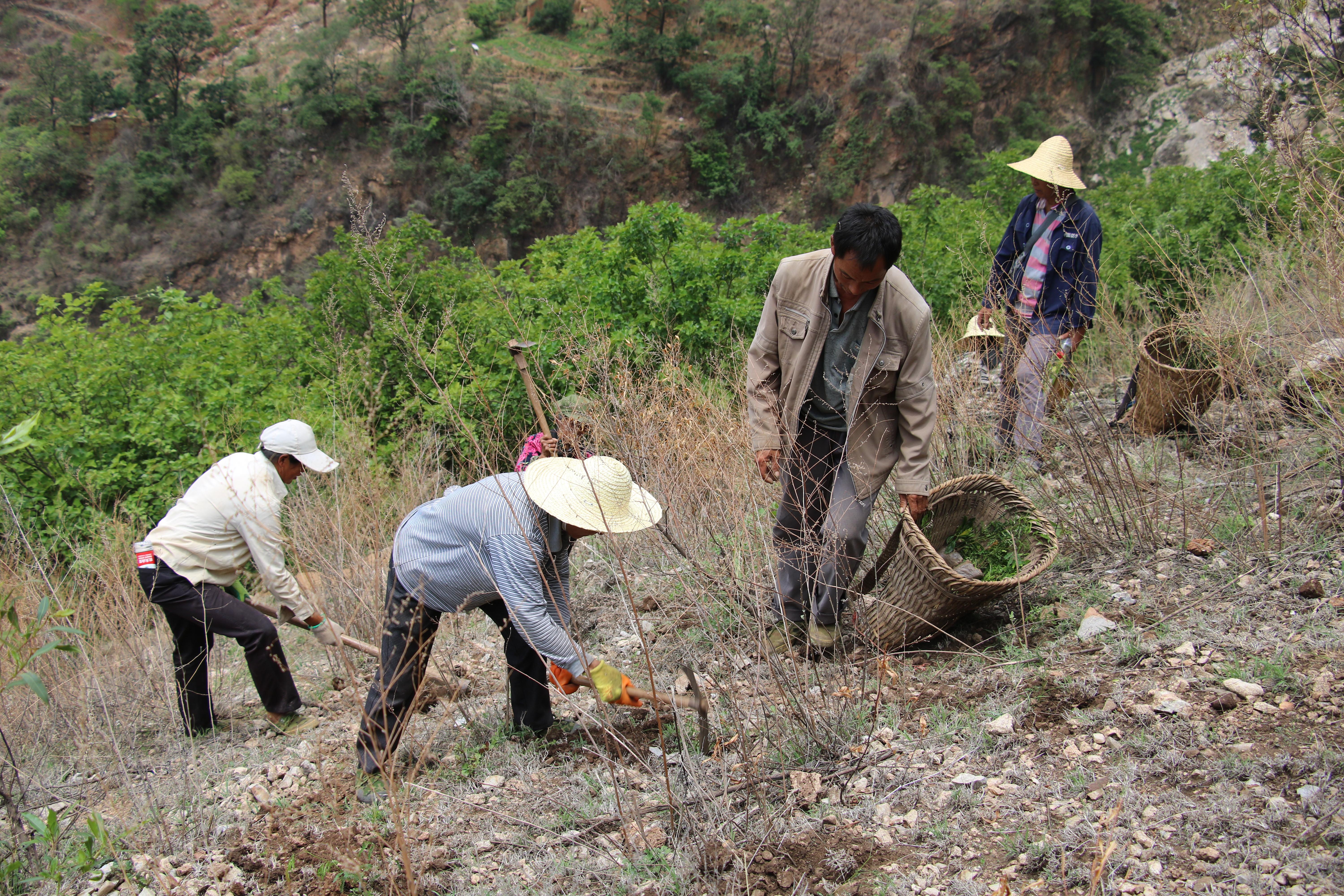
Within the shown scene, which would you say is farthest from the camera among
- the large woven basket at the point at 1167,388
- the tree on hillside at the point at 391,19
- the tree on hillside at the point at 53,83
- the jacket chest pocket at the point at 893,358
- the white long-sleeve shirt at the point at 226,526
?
the tree on hillside at the point at 53,83

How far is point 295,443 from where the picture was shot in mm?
3262

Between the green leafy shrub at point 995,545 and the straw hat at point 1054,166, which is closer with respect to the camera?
the green leafy shrub at point 995,545

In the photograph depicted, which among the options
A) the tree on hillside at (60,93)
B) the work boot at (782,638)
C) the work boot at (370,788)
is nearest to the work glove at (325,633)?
the work boot at (370,788)

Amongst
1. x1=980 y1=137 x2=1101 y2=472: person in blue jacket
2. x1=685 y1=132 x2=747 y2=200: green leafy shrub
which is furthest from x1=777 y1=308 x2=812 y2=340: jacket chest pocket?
x1=685 y1=132 x2=747 y2=200: green leafy shrub

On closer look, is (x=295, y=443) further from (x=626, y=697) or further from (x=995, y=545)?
(x=995, y=545)

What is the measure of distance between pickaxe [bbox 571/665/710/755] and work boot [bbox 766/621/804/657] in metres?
0.52

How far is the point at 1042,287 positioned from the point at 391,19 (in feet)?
118

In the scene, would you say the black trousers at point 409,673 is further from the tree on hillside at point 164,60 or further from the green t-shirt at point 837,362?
the tree on hillside at point 164,60

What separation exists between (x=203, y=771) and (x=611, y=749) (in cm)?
157

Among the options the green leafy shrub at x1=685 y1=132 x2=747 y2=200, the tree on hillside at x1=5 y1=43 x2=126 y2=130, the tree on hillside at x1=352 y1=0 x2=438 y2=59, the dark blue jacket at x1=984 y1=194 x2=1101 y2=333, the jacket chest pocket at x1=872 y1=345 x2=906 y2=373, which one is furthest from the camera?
the tree on hillside at x1=5 y1=43 x2=126 y2=130

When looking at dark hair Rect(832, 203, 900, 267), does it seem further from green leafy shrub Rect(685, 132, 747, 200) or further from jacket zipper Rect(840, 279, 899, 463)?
green leafy shrub Rect(685, 132, 747, 200)

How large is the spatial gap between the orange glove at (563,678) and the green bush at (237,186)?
111 ft

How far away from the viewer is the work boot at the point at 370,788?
8.79 ft

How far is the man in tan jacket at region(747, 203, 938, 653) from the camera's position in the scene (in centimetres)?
272
